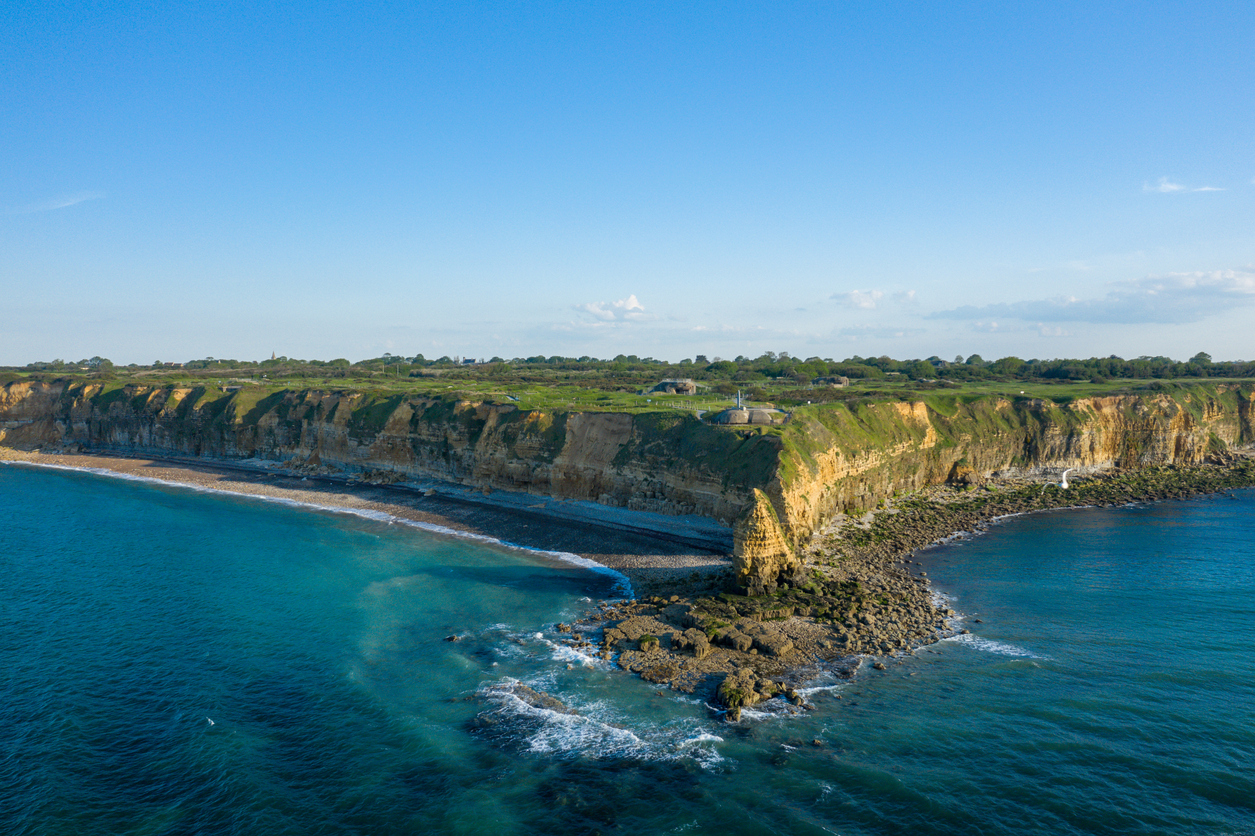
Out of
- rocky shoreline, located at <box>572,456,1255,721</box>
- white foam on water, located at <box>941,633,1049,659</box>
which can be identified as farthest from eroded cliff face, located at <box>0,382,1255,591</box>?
white foam on water, located at <box>941,633,1049,659</box>

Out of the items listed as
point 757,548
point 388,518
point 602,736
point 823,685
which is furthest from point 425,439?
point 823,685

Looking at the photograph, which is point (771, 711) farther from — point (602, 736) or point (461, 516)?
point (461, 516)

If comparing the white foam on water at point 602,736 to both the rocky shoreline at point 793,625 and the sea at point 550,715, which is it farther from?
the rocky shoreline at point 793,625

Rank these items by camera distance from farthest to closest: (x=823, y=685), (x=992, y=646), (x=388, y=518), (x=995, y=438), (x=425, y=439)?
1. (x=425, y=439)
2. (x=995, y=438)
3. (x=388, y=518)
4. (x=992, y=646)
5. (x=823, y=685)

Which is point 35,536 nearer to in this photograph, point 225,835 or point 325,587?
point 325,587

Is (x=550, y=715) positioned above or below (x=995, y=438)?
below

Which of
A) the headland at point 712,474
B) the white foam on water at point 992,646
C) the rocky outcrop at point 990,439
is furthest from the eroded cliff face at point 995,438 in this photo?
the white foam on water at point 992,646

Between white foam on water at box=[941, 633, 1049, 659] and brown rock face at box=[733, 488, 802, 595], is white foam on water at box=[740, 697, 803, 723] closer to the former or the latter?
brown rock face at box=[733, 488, 802, 595]
